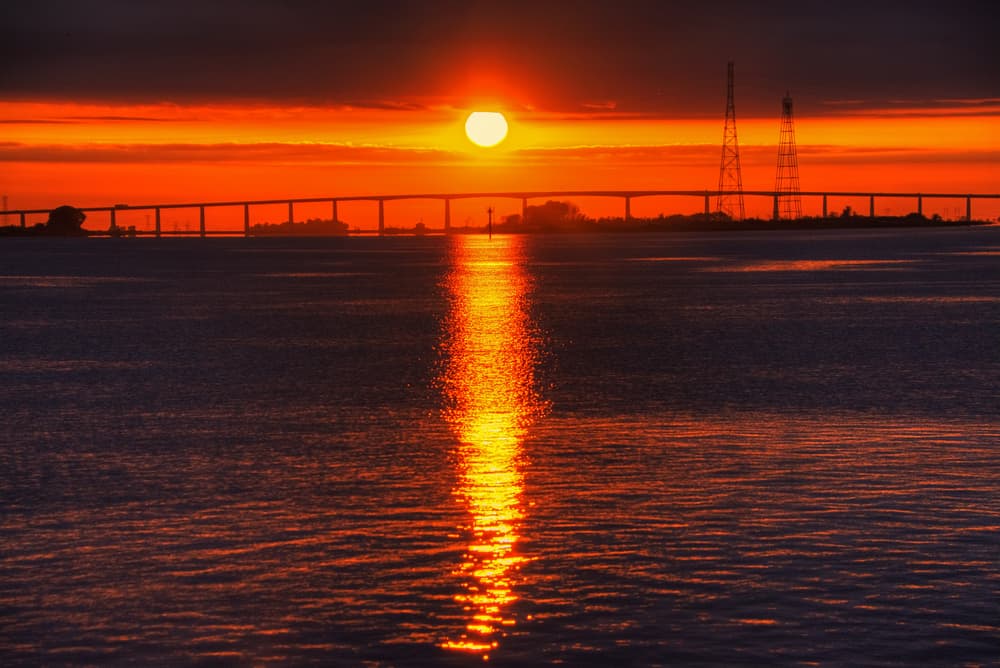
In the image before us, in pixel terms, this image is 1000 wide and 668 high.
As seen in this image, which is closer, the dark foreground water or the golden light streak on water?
the dark foreground water

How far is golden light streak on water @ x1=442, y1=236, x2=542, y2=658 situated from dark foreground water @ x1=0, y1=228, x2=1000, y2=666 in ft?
0.30

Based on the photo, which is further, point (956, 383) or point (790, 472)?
point (956, 383)

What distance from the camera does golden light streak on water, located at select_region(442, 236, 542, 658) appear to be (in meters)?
15.7

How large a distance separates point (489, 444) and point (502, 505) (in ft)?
20.9

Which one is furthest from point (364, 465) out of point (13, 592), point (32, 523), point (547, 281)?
point (547, 281)

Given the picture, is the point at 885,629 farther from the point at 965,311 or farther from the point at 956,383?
the point at 965,311

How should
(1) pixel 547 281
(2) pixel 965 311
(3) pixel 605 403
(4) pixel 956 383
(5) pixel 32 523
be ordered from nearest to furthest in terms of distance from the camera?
(5) pixel 32 523 → (3) pixel 605 403 → (4) pixel 956 383 → (2) pixel 965 311 → (1) pixel 547 281

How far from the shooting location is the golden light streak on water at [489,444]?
15734mm

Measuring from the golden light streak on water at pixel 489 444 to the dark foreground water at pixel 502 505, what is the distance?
9 centimetres

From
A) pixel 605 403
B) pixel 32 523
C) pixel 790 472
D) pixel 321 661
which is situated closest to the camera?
pixel 321 661

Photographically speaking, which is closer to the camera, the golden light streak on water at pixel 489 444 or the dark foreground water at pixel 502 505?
the dark foreground water at pixel 502 505

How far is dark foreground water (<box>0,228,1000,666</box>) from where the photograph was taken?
14.6 m

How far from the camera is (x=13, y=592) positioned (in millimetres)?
16078

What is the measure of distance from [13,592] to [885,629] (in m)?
10.1
